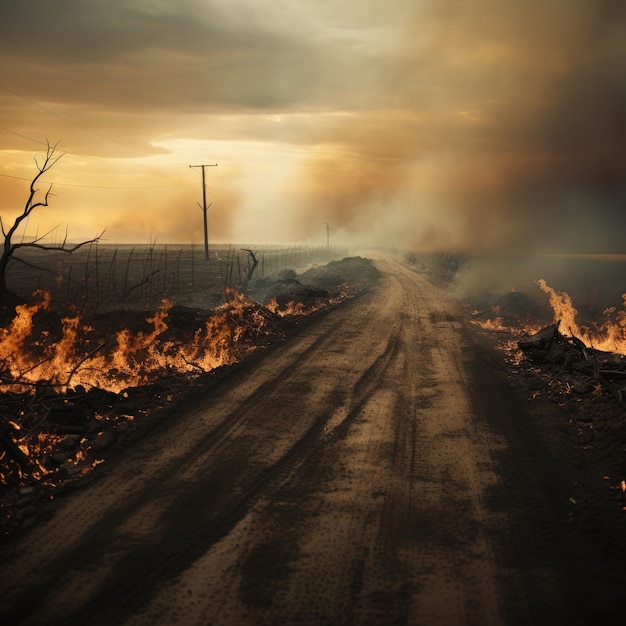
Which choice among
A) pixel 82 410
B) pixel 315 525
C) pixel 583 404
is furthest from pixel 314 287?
pixel 315 525

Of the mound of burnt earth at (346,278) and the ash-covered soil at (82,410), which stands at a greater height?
the mound of burnt earth at (346,278)

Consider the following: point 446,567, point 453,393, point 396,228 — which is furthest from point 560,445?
point 396,228

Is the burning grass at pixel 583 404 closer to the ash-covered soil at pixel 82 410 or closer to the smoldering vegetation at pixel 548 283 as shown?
the ash-covered soil at pixel 82 410

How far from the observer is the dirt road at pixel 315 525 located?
4.79 meters

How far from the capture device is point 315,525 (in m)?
6.18

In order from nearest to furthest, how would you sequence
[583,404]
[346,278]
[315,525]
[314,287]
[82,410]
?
[315,525], [82,410], [583,404], [314,287], [346,278]

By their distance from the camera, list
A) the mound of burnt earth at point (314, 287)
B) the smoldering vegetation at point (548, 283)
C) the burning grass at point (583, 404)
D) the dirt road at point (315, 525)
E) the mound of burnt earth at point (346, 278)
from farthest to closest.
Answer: the mound of burnt earth at point (346, 278) < the smoldering vegetation at point (548, 283) < the mound of burnt earth at point (314, 287) < the burning grass at point (583, 404) < the dirt road at point (315, 525)

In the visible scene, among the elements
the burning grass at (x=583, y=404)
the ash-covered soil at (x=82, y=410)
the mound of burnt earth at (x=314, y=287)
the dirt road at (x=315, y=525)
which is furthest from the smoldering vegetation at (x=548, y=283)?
the dirt road at (x=315, y=525)

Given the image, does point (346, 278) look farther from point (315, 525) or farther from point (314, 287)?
point (315, 525)

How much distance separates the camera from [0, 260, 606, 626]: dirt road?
4.79 m

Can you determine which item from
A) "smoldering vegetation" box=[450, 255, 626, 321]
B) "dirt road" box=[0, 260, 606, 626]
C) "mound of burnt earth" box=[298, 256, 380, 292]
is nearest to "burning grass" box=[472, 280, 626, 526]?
"dirt road" box=[0, 260, 606, 626]

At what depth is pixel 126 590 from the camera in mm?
5000

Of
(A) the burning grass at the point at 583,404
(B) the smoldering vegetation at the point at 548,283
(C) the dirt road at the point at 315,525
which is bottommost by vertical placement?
(C) the dirt road at the point at 315,525

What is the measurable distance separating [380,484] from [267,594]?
270cm
